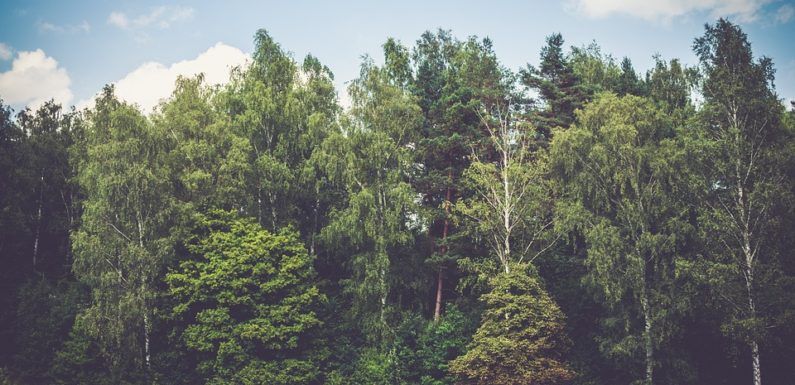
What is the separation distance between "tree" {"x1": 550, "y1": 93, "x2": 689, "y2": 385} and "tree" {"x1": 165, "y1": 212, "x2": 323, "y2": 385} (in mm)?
15618

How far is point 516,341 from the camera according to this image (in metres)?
25.2

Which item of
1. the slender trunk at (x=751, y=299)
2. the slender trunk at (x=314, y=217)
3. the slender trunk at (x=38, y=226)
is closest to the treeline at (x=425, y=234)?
the slender trunk at (x=751, y=299)

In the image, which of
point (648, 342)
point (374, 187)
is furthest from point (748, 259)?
point (374, 187)

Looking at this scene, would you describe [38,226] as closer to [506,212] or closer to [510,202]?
[506,212]

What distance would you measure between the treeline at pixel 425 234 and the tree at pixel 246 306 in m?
0.13

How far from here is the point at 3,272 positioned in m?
38.9

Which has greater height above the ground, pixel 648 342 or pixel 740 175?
pixel 740 175

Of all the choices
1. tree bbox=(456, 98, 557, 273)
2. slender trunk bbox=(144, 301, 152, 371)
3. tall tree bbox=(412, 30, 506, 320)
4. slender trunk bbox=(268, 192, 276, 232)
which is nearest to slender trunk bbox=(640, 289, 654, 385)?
tree bbox=(456, 98, 557, 273)

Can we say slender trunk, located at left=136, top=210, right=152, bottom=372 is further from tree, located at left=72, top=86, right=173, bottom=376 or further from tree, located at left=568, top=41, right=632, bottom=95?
tree, located at left=568, top=41, right=632, bottom=95

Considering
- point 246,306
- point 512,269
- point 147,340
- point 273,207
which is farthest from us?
point 273,207

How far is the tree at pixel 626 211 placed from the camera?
26125 millimetres

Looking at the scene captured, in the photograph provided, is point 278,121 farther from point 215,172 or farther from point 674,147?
point 674,147

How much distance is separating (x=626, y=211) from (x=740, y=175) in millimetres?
5419

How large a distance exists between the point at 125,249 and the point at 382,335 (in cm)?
1554
